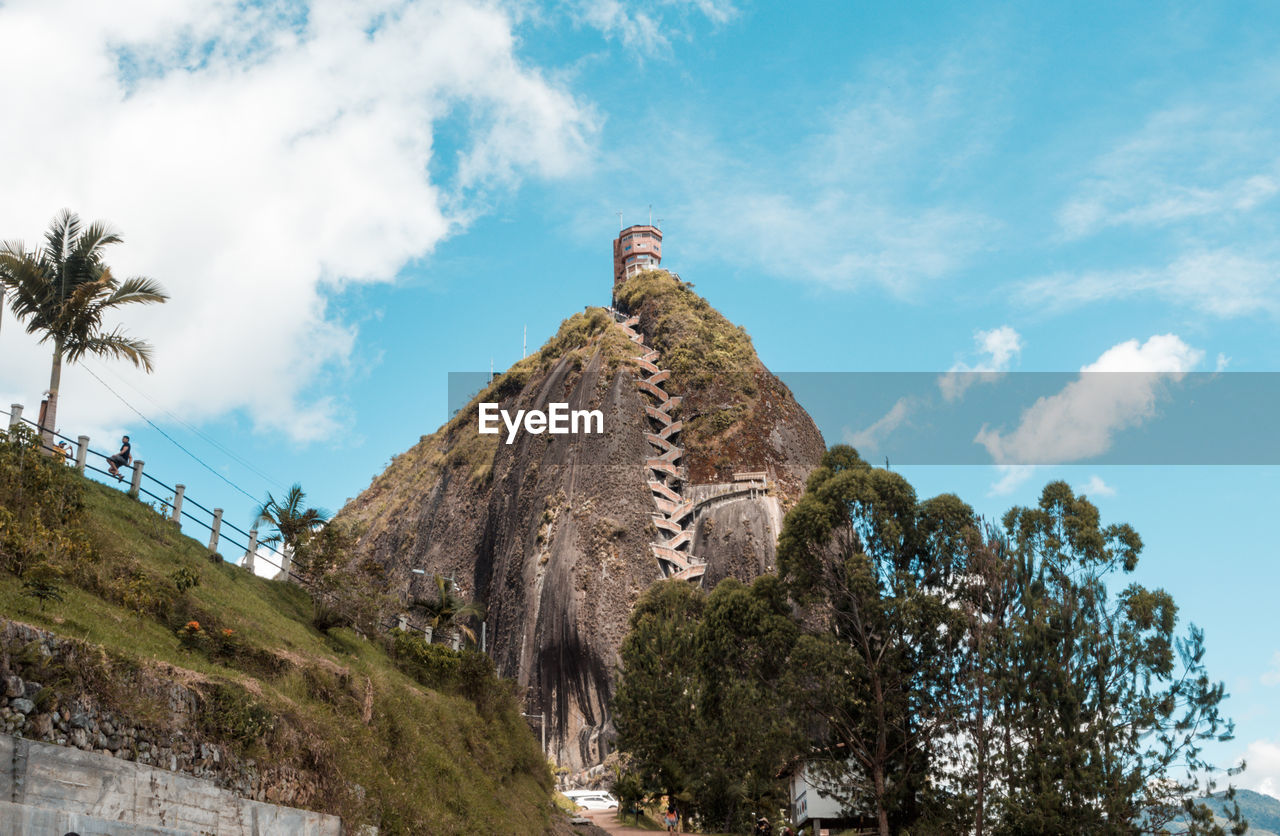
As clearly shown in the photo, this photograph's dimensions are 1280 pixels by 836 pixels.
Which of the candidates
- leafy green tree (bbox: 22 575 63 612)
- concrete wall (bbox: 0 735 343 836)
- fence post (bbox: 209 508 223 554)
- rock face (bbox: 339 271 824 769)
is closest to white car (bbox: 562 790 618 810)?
rock face (bbox: 339 271 824 769)

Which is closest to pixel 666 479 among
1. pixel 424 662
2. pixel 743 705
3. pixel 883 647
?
pixel 743 705

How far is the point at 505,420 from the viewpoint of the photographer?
87750mm

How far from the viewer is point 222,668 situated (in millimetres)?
16188

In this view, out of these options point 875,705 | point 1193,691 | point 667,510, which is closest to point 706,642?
point 875,705

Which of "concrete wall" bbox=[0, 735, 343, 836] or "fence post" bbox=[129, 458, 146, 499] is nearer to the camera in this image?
"concrete wall" bbox=[0, 735, 343, 836]

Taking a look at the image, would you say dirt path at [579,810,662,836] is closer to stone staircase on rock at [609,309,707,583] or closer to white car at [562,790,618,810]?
white car at [562,790,618,810]

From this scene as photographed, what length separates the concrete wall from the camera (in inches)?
400

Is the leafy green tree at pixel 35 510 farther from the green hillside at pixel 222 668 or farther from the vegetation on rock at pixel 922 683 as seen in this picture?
the vegetation on rock at pixel 922 683

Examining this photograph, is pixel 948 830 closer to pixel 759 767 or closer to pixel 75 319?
pixel 759 767

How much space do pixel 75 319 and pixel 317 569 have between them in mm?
8263

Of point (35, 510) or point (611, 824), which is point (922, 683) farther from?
point (35, 510)

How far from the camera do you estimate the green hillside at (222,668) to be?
12812 mm

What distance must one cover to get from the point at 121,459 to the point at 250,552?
3.88 m

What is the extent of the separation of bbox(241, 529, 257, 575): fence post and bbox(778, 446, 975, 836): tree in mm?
16328
